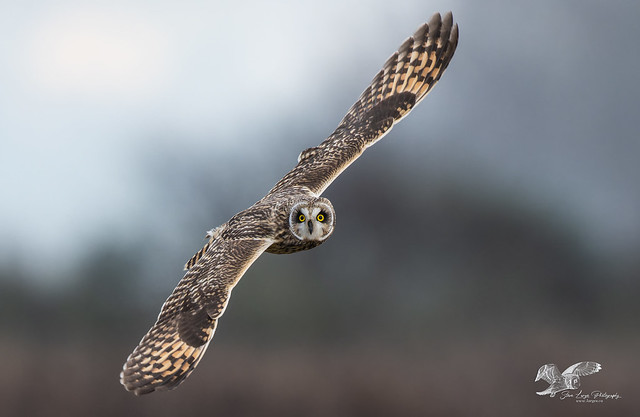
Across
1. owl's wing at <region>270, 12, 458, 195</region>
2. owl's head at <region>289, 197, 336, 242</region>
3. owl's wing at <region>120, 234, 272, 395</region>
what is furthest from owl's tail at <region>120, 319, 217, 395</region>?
owl's wing at <region>270, 12, 458, 195</region>

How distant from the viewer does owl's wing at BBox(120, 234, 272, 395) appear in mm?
3686

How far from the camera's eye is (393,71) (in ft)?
17.4

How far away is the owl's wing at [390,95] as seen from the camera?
5016 millimetres

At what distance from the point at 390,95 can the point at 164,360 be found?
2.63m

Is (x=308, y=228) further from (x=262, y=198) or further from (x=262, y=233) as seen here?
(x=262, y=198)

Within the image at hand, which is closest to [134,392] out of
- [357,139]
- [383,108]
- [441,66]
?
[357,139]

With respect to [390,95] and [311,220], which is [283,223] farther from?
[390,95]

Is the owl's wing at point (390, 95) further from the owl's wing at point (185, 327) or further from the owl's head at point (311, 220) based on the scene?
the owl's wing at point (185, 327)

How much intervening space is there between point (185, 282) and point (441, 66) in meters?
2.52

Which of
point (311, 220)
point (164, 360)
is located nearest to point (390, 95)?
point (311, 220)

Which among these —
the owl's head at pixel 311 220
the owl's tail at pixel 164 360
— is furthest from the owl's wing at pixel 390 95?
the owl's tail at pixel 164 360

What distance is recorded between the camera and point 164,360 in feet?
12.2

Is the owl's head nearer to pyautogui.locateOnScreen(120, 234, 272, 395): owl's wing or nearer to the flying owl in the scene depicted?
the flying owl

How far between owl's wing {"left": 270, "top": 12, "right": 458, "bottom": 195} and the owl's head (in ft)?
2.40
